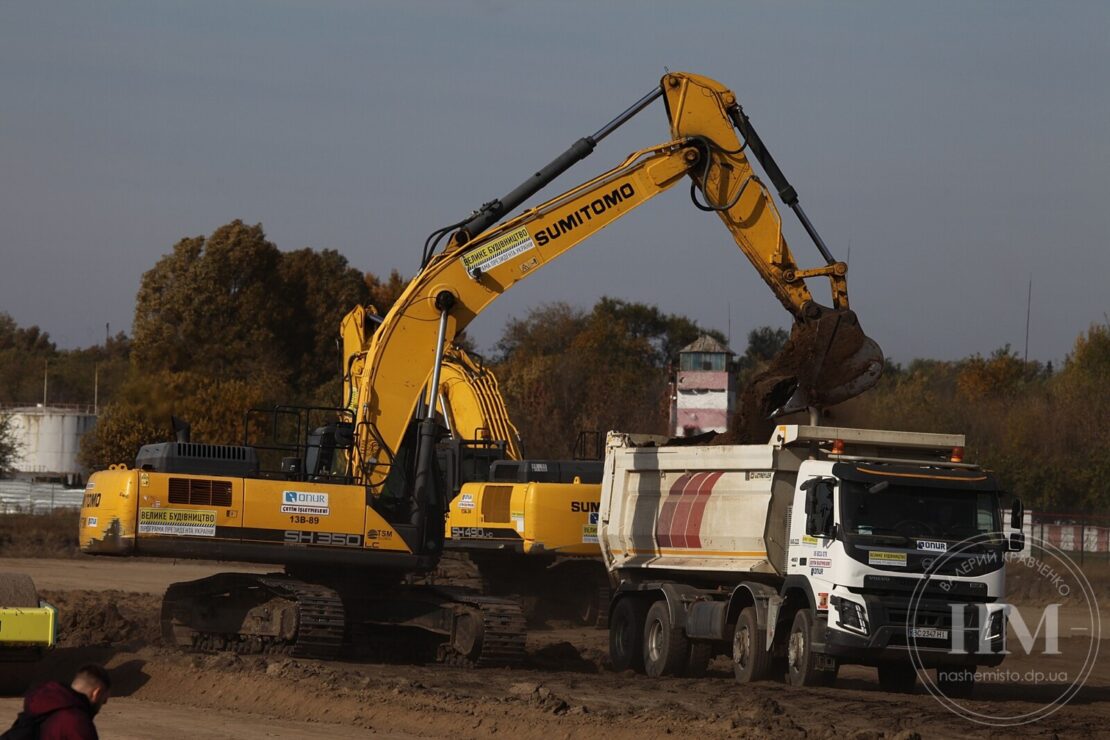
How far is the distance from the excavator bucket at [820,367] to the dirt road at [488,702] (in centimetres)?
371

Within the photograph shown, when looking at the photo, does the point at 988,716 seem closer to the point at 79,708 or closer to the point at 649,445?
the point at 649,445

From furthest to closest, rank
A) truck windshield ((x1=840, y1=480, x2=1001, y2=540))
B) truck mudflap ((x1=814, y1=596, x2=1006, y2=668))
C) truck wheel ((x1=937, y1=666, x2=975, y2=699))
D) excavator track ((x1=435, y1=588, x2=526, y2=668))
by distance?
excavator track ((x1=435, y1=588, x2=526, y2=668)) < truck wheel ((x1=937, y1=666, x2=975, y2=699)) < truck windshield ((x1=840, y1=480, x2=1001, y2=540)) < truck mudflap ((x1=814, y1=596, x2=1006, y2=668))

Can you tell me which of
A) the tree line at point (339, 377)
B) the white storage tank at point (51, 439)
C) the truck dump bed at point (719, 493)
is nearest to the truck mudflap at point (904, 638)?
the truck dump bed at point (719, 493)

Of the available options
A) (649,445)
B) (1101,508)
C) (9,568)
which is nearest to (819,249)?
(649,445)

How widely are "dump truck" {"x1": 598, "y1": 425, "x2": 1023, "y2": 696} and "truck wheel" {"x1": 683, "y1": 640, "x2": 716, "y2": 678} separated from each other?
2 centimetres

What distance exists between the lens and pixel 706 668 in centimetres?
2100

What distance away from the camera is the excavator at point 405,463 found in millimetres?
19906

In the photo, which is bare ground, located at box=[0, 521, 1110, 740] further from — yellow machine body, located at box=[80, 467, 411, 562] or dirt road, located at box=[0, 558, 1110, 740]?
yellow machine body, located at box=[80, 467, 411, 562]

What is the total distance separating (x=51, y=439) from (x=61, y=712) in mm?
69347

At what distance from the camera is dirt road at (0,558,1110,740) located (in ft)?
47.9

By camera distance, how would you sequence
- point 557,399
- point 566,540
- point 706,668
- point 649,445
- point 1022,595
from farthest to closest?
point 557,399
point 1022,595
point 566,540
point 649,445
point 706,668

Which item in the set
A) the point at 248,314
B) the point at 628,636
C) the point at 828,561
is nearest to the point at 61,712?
the point at 828,561

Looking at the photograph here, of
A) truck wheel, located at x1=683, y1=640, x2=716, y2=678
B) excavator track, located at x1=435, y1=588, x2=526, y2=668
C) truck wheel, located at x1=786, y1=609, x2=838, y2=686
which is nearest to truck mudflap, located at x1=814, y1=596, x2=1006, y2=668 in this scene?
truck wheel, located at x1=786, y1=609, x2=838, y2=686

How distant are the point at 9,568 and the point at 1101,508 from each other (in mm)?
32624
